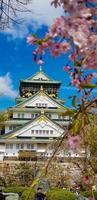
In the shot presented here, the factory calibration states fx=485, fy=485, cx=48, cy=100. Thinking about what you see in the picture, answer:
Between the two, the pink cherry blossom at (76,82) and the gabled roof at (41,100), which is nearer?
the pink cherry blossom at (76,82)

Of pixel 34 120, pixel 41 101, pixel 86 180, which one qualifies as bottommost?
pixel 34 120

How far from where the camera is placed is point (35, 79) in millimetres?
57344

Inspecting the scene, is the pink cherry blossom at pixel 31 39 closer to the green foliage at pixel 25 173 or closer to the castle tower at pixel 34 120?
the green foliage at pixel 25 173

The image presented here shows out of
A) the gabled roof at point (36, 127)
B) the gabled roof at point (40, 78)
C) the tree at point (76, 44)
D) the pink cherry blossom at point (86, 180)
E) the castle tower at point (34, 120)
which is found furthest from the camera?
the gabled roof at point (40, 78)

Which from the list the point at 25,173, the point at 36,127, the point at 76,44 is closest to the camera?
the point at 76,44

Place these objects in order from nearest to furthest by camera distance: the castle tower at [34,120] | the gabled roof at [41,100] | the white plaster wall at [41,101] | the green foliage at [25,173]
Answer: the green foliage at [25,173] → the castle tower at [34,120] → the gabled roof at [41,100] → the white plaster wall at [41,101]

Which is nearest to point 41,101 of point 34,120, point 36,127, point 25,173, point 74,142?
point 34,120

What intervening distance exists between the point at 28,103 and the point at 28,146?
7375 millimetres

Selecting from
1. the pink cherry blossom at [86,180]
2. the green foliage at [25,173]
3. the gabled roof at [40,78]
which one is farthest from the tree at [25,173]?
the pink cherry blossom at [86,180]

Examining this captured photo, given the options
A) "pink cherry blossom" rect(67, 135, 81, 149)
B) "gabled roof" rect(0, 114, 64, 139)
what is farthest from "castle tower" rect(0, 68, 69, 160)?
"pink cherry blossom" rect(67, 135, 81, 149)

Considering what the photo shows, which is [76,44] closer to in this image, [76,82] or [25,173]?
[76,82]

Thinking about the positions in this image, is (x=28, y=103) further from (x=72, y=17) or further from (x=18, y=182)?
(x=72, y=17)

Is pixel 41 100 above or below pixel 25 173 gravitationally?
above

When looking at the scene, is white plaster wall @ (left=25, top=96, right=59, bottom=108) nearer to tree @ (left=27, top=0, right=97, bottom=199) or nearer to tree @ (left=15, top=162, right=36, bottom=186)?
tree @ (left=15, top=162, right=36, bottom=186)
